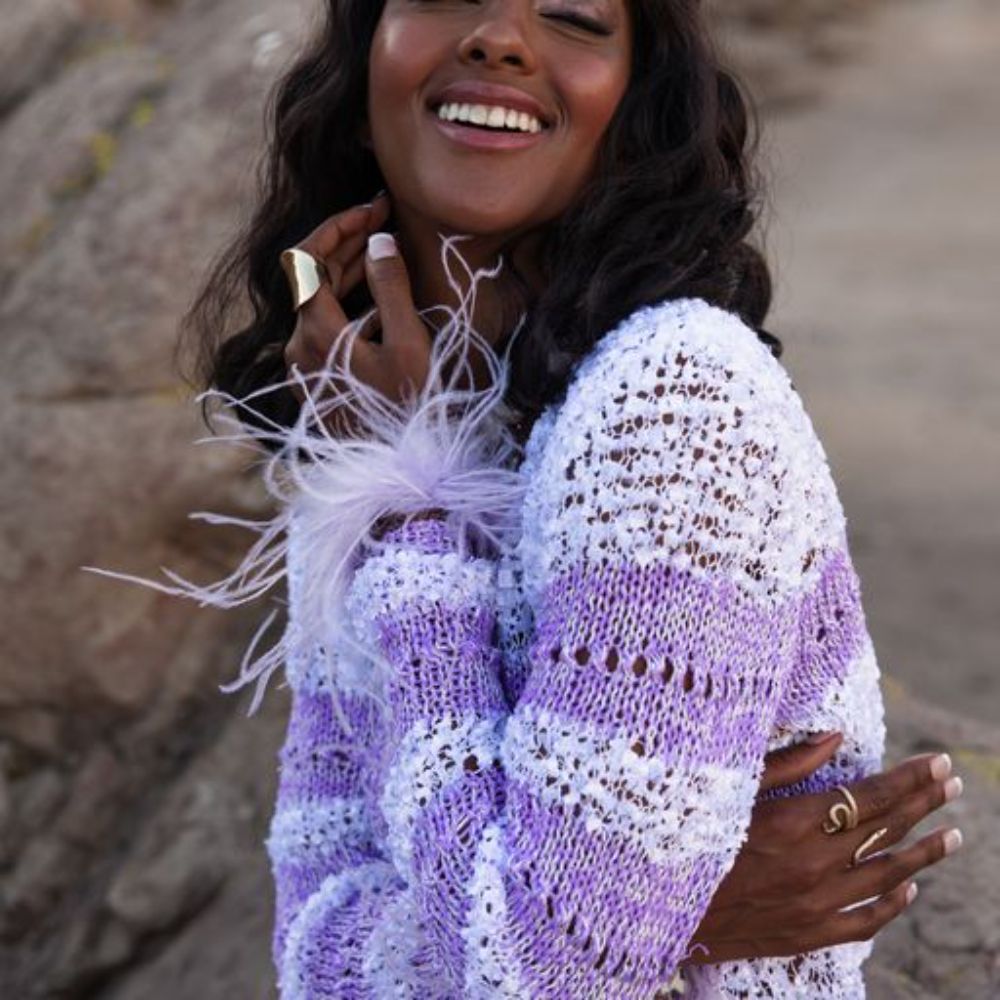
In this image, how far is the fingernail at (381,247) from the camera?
6.30 feet

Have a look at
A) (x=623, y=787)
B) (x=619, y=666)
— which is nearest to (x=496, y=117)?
(x=619, y=666)

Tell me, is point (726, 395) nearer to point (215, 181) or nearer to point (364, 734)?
point (364, 734)

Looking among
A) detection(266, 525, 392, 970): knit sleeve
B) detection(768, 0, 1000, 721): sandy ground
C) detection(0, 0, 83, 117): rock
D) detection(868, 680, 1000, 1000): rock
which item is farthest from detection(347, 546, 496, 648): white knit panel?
detection(0, 0, 83, 117): rock

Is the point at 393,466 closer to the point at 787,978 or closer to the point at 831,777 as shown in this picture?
the point at 831,777

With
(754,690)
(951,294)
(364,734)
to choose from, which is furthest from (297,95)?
(951,294)

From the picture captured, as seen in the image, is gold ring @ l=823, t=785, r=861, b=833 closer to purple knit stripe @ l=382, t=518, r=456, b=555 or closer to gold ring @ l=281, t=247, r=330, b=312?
purple knit stripe @ l=382, t=518, r=456, b=555

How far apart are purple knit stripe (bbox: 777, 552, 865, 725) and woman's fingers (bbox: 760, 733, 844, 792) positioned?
0.09 ft

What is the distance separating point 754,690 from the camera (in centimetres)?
160

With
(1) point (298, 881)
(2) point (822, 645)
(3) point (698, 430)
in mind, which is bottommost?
(1) point (298, 881)

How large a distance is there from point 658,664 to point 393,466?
1.32 feet

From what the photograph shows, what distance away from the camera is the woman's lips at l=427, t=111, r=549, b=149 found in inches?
72.1

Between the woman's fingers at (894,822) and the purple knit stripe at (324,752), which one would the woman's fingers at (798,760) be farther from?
the purple knit stripe at (324,752)

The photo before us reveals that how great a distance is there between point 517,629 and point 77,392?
2244mm

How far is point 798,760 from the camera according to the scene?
1705 mm
